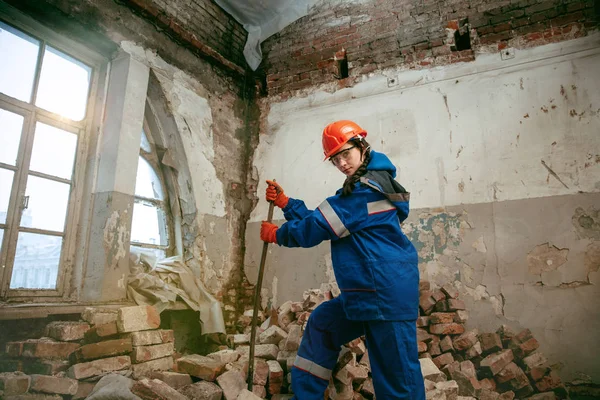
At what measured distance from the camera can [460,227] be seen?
11.9 feet

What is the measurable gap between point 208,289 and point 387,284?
2486mm

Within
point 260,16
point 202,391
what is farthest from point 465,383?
point 260,16

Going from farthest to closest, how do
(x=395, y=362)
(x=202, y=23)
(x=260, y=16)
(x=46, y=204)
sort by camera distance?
(x=260, y=16)
(x=202, y=23)
(x=46, y=204)
(x=395, y=362)

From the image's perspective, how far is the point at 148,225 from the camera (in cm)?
384

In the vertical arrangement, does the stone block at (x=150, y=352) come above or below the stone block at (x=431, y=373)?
above

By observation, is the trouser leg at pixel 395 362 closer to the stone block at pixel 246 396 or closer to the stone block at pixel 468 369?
the stone block at pixel 246 396

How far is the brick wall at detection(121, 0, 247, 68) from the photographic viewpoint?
12.1 feet

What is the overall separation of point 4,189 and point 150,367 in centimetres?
168

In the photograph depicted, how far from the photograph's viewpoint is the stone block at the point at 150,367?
100.0 inches

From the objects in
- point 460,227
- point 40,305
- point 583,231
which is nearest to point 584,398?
point 583,231

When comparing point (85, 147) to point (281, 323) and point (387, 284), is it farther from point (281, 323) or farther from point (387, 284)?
point (387, 284)

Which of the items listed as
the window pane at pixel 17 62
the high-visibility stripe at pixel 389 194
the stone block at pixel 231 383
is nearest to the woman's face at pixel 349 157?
the high-visibility stripe at pixel 389 194

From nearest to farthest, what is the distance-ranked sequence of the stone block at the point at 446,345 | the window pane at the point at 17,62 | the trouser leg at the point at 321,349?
1. the trouser leg at the point at 321,349
2. the window pane at the point at 17,62
3. the stone block at the point at 446,345

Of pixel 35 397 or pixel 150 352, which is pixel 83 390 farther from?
pixel 150 352
